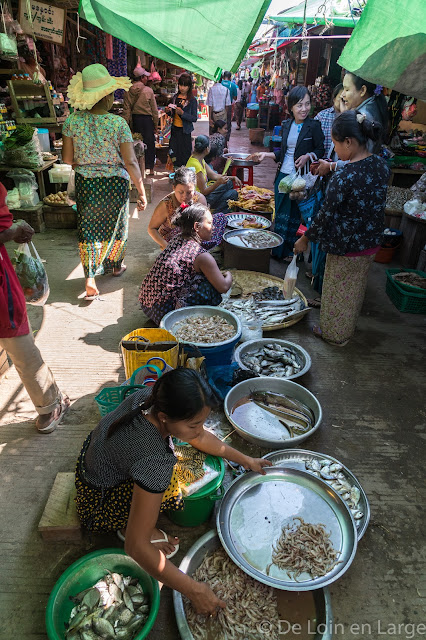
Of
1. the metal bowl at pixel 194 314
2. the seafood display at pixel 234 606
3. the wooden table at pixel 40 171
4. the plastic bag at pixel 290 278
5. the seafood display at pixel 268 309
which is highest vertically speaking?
the wooden table at pixel 40 171

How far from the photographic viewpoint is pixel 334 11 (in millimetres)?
7520

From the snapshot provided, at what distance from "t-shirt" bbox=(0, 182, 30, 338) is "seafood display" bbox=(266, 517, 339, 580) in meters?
1.92

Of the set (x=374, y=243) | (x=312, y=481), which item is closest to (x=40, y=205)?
(x=374, y=243)

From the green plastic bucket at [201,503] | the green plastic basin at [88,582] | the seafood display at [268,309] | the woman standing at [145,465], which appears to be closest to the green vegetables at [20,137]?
the seafood display at [268,309]

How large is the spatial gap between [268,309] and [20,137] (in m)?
4.70

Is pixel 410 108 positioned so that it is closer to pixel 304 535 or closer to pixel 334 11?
pixel 334 11

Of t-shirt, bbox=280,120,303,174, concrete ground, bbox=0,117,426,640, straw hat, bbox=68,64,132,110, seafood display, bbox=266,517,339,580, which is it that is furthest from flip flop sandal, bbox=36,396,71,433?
t-shirt, bbox=280,120,303,174

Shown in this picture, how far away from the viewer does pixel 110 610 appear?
6.03 feet

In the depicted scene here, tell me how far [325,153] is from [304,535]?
15.3 ft

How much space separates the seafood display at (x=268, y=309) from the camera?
14.1ft

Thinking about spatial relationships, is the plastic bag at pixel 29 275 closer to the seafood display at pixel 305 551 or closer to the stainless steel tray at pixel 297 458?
the stainless steel tray at pixel 297 458

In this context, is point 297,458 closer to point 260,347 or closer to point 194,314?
point 260,347

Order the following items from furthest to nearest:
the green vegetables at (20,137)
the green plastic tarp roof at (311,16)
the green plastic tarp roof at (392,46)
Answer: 1. the green plastic tarp roof at (311,16)
2. the green vegetables at (20,137)
3. the green plastic tarp roof at (392,46)

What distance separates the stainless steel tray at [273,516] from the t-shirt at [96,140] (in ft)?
11.0
